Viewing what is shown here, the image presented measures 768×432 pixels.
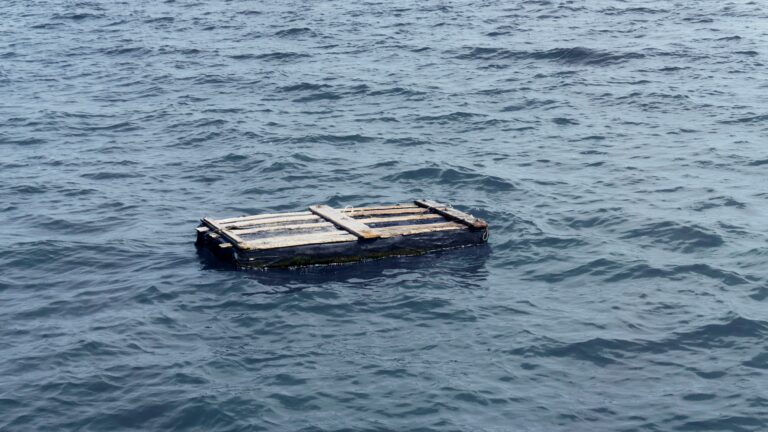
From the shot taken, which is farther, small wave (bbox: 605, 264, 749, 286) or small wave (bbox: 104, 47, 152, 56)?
small wave (bbox: 104, 47, 152, 56)

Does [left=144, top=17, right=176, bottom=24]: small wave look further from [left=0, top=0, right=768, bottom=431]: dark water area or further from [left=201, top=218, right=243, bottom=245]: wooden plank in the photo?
[left=201, top=218, right=243, bottom=245]: wooden plank

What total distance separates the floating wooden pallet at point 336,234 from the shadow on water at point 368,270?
0.35ft

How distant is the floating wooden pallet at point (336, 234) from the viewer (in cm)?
1488

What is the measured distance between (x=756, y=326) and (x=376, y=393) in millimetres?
5145

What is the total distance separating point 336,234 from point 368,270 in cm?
75

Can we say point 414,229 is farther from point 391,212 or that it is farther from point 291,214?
point 291,214

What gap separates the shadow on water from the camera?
14.7 metres

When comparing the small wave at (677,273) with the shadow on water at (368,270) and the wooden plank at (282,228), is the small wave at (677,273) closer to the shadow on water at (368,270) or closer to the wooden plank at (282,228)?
the shadow on water at (368,270)

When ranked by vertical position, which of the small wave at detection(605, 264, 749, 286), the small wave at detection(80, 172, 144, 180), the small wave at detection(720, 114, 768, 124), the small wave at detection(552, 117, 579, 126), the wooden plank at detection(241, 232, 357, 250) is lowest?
the small wave at detection(605, 264, 749, 286)

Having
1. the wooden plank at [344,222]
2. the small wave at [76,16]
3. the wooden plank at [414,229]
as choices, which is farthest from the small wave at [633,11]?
the wooden plank at [344,222]

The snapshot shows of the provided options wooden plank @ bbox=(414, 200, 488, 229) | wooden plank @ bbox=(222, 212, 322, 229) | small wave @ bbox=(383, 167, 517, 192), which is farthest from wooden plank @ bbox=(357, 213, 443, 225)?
small wave @ bbox=(383, 167, 517, 192)

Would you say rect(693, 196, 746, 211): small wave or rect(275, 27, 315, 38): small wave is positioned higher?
rect(275, 27, 315, 38): small wave

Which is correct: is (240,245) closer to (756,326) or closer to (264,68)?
(756,326)

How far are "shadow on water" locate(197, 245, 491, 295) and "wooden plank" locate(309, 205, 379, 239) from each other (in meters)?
0.46
